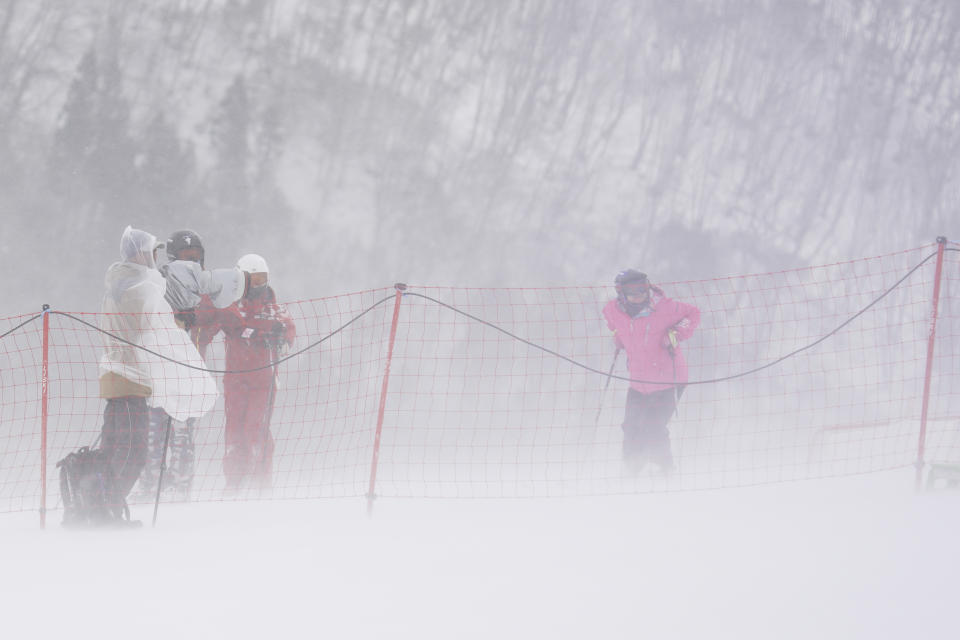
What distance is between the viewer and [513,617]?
2682 mm

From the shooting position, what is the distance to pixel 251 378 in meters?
4.97

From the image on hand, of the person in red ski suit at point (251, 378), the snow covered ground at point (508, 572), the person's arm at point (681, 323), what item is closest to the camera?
the snow covered ground at point (508, 572)

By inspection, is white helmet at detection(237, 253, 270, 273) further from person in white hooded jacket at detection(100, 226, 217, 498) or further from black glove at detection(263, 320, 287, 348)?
person in white hooded jacket at detection(100, 226, 217, 498)

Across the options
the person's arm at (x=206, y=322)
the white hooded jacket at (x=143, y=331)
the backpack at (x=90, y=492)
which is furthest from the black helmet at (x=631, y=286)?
the backpack at (x=90, y=492)

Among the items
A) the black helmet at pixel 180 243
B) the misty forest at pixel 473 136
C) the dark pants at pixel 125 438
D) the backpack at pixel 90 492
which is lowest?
the backpack at pixel 90 492

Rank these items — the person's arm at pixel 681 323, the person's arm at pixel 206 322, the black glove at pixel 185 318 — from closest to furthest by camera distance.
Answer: the black glove at pixel 185 318, the person's arm at pixel 206 322, the person's arm at pixel 681 323

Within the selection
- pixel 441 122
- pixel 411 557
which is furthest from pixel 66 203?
pixel 411 557

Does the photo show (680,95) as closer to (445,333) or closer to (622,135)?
(622,135)

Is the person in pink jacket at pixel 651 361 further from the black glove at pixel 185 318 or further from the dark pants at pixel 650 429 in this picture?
the black glove at pixel 185 318

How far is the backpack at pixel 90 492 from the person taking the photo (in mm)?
3736

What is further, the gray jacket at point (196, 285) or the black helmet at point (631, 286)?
the black helmet at point (631, 286)

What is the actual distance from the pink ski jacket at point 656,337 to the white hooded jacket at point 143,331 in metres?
2.38

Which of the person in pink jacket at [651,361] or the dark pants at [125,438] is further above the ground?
the person in pink jacket at [651,361]

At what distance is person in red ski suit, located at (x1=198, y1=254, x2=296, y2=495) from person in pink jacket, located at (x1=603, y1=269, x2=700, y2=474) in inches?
74.2
